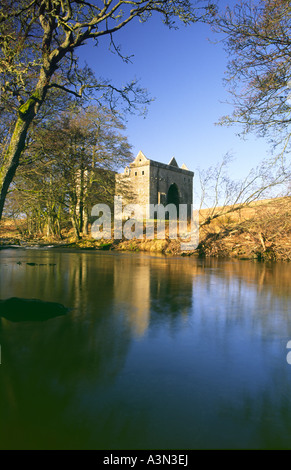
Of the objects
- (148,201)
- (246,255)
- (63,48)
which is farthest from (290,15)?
(148,201)

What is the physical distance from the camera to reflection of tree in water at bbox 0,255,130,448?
149cm

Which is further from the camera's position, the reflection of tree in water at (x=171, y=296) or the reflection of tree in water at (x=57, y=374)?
the reflection of tree in water at (x=171, y=296)

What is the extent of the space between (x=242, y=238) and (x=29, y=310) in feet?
41.0

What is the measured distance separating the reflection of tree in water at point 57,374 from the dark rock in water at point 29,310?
184mm

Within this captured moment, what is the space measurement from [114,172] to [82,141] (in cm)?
372

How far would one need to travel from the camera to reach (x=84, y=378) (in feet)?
6.61

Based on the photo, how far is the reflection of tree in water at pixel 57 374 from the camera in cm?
149

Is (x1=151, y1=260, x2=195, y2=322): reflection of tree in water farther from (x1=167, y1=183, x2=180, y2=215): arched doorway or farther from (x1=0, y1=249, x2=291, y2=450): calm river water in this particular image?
(x1=167, y1=183, x2=180, y2=215): arched doorway

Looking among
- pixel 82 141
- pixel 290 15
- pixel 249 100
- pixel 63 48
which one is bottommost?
pixel 249 100

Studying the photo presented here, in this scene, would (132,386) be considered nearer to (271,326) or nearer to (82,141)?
(271,326)

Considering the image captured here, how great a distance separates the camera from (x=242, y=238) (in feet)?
47.5

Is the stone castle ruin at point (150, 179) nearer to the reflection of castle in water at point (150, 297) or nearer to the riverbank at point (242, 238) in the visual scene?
the riverbank at point (242, 238)

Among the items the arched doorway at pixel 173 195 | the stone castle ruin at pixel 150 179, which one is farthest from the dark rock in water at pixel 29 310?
the arched doorway at pixel 173 195

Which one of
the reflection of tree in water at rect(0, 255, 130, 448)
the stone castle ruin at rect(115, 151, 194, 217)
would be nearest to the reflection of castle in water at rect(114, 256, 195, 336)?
the reflection of tree in water at rect(0, 255, 130, 448)
